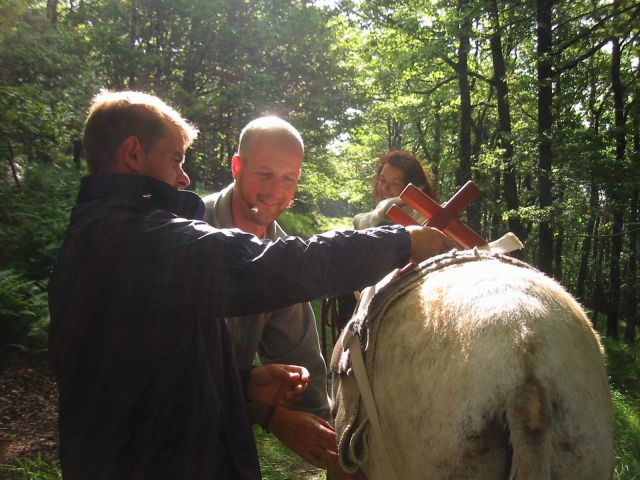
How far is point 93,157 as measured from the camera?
153 centimetres

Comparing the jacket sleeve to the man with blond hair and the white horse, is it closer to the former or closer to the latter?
the man with blond hair

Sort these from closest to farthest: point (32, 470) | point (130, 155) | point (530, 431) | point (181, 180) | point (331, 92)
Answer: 1. point (530, 431)
2. point (130, 155)
3. point (181, 180)
4. point (32, 470)
5. point (331, 92)

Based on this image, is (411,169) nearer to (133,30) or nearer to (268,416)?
(268,416)

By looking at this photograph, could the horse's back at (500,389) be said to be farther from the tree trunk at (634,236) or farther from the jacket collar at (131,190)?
the tree trunk at (634,236)

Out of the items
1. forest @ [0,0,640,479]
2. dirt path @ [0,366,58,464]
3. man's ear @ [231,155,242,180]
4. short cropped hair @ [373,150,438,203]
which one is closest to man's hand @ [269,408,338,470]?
man's ear @ [231,155,242,180]

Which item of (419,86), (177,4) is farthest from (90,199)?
(419,86)

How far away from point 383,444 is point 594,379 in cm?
61

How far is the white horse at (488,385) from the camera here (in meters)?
1.10

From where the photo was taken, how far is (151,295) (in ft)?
4.30

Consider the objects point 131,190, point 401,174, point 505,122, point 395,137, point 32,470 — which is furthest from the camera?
point 395,137

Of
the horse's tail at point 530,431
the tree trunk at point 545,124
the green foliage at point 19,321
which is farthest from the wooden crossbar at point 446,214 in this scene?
the tree trunk at point 545,124

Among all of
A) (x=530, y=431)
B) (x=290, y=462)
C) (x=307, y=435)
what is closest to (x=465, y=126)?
(x=290, y=462)

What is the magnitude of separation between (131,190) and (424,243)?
913 millimetres

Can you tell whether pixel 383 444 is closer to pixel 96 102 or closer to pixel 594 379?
pixel 594 379
